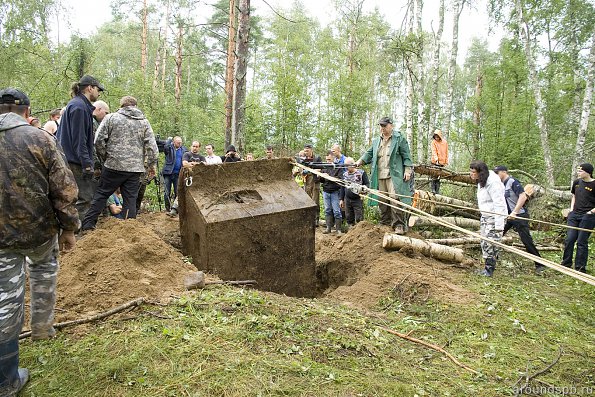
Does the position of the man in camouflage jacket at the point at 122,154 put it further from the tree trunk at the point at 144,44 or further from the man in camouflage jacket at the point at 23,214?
the tree trunk at the point at 144,44

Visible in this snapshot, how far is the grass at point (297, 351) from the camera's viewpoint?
102 inches

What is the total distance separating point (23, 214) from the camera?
257 centimetres

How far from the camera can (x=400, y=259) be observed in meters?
5.86

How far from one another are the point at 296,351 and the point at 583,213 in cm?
636

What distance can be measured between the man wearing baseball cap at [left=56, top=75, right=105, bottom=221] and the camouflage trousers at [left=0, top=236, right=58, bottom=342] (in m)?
2.37

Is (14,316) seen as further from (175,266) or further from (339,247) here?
(339,247)

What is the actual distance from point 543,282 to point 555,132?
12513 mm

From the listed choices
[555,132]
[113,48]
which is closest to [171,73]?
[113,48]

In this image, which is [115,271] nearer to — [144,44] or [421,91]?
[421,91]

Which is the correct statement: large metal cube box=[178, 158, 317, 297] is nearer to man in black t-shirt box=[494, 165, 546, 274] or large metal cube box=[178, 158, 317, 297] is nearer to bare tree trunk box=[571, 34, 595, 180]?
man in black t-shirt box=[494, 165, 546, 274]

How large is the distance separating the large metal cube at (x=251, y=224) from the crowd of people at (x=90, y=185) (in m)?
0.56

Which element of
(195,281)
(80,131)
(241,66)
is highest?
(241,66)

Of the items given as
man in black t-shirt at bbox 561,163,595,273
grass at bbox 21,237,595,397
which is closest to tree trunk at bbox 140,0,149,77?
man in black t-shirt at bbox 561,163,595,273

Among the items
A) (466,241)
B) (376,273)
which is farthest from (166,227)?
(466,241)
